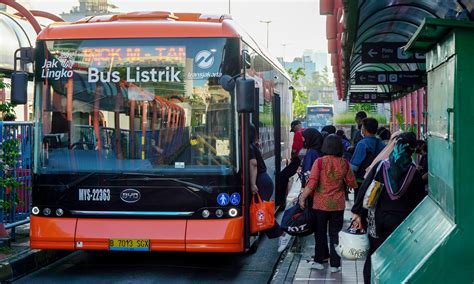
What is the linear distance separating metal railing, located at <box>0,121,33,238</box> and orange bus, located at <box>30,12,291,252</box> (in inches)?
50.5

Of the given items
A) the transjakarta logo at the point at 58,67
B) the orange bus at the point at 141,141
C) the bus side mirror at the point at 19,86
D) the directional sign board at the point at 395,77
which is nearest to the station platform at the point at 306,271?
the orange bus at the point at 141,141

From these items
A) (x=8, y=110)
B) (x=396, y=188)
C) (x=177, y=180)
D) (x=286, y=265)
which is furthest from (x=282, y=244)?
(x=396, y=188)

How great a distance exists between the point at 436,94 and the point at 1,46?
562 inches

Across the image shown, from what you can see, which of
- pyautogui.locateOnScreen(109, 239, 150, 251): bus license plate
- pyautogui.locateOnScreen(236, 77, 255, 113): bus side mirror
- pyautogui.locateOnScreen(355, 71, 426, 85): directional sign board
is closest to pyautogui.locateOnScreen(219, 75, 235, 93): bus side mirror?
pyautogui.locateOnScreen(236, 77, 255, 113): bus side mirror

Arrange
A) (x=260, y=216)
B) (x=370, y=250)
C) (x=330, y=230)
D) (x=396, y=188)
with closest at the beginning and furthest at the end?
1. (x=396, y=188)
2. (x=370, y=250)
3. (x=330, y=230)
4. (x=260, y=216)

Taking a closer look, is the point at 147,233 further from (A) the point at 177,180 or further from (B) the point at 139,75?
(B) the point at 139,75

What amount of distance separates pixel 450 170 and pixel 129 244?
16.2ft

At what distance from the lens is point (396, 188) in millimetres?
6973

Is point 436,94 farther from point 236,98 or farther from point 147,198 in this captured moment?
point 147,198

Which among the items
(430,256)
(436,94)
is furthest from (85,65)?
(430,256)

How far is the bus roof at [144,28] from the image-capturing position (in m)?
9.53

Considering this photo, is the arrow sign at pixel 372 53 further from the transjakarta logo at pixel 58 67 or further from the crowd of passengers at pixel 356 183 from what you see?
the transjakarta logo at pixel 58 67

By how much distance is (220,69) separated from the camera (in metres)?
9.45

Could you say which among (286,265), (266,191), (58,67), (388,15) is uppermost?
(388,15)
